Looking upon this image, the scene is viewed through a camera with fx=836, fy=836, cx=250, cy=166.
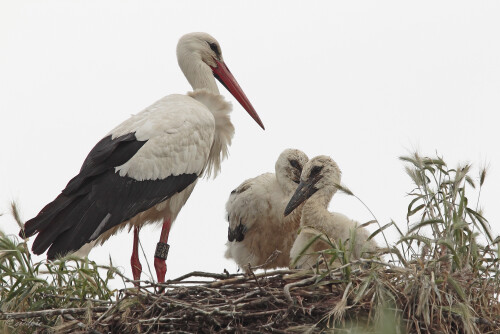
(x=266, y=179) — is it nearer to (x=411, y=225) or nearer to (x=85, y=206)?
(x=85, y=206)

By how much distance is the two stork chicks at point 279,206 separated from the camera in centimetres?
650

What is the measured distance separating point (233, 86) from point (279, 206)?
1.36 metres

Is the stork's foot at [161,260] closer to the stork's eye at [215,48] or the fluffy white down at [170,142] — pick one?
the fluffy white down at [170,142]

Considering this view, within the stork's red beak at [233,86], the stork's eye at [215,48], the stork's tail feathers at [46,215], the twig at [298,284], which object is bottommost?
the twig at [298,284]

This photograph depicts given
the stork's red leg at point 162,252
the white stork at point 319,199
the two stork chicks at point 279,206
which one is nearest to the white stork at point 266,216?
the two stork chicks at point 279,206

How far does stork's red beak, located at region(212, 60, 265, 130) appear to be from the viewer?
7785 millimetres

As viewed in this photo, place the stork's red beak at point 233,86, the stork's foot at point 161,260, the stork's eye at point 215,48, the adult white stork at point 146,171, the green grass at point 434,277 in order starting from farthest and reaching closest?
1. the stork's red beak at point 233,86
2. the stork's eye at point 215,48
3. the stork's foot at point 161,260
4. the adult white stork at point 146,171
5. the green grass at point 434,277

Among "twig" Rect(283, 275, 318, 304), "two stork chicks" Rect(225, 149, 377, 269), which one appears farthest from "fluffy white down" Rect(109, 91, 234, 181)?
"twig" Rect(283, 275, 318, 304)

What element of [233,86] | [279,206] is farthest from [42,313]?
[233,86]

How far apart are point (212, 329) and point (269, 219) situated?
2.58 meters

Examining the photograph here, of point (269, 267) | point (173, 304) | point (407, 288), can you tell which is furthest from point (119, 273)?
point (269, 267)

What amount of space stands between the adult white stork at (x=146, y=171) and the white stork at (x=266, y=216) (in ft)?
1.30

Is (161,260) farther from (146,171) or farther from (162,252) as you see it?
(146,171)

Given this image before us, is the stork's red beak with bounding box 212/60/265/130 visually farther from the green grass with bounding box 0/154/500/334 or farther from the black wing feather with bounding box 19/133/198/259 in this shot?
the green grass with bounding box 0/154/500/334
